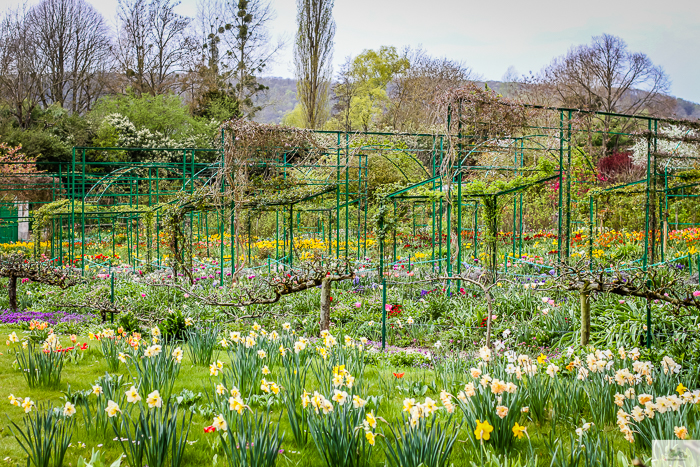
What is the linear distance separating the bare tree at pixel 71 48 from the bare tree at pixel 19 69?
454 mm

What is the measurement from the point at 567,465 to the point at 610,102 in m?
27.6

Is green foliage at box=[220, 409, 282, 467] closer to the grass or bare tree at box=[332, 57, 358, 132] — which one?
the grass

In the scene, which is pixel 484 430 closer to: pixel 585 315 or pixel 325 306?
pixel 585 315

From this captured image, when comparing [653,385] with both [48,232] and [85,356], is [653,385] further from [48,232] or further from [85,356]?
[48,232]

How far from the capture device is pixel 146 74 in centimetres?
2919

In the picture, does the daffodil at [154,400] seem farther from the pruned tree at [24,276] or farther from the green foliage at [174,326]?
the pruned tree at [24,276]

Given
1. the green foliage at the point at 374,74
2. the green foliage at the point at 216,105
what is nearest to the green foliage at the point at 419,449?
the green foliage at the point at 216,105

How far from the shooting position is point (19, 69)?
24.5 m

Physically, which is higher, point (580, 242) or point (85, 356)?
point (580, 242)

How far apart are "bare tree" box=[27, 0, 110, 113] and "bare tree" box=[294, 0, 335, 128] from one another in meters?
12.2

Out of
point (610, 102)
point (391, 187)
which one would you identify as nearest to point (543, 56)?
point (610, 102)

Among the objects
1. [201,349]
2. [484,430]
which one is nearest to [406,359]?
[201,349]

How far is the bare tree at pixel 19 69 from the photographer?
79.3 ft

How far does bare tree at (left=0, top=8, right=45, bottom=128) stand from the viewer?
79.3 feet
